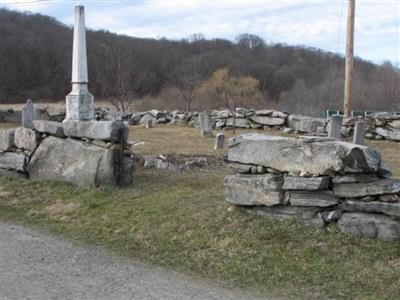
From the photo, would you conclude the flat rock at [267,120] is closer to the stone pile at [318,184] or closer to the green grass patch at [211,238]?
the green grass patch at [211,238]

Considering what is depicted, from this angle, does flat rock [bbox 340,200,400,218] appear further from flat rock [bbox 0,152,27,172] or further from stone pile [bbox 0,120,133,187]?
flat rock [bbox 0,152,27,172]

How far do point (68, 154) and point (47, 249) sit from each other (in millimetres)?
3004

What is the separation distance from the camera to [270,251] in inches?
219

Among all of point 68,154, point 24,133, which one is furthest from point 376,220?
point 24,133

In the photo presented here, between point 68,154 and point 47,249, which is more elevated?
point 68,154

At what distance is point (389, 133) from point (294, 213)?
40.4ft

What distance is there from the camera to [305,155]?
6.00m

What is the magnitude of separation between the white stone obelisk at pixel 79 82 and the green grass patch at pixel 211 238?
165cm

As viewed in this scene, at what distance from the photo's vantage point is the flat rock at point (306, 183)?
18.9 ft

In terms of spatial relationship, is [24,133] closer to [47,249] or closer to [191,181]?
[191,181]

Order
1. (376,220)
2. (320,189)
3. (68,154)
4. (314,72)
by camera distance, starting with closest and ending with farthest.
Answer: (376,220)
(320,189)
(68,154)
(314,72)

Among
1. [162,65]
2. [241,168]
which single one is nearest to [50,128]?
[241,168]

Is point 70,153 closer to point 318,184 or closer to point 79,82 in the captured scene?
point 79,82

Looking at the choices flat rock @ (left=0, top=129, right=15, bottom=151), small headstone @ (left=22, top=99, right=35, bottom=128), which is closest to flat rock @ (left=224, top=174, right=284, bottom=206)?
small headstone @ (left=22, top=99, right=35, bottom=128)
